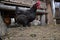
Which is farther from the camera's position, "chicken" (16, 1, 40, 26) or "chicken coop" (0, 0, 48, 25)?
"chicken" (16, 1, 40, 26)

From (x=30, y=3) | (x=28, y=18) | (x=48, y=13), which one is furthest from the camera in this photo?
(x=48, y=13)

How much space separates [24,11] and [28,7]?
53 cm

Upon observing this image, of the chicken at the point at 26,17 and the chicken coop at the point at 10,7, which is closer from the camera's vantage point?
the chicken coop at the point at 10,7

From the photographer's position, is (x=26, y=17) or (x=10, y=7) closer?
(x=10, y=7)

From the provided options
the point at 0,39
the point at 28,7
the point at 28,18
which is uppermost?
the point at 28,7

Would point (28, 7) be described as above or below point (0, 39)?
above

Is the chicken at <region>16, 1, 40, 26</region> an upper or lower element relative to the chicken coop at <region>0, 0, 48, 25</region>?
lower

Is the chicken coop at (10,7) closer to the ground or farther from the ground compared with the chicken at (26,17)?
farther from the ground

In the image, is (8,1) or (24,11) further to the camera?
(24,11)

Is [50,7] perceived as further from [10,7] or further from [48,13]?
[10,7]

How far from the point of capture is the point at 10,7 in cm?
425

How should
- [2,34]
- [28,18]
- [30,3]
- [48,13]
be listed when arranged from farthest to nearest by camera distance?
[48,13] < [30,3] < [28,18] < [2,34]

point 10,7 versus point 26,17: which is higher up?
point 10,7

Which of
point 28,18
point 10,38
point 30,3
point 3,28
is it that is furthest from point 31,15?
point 10,38
